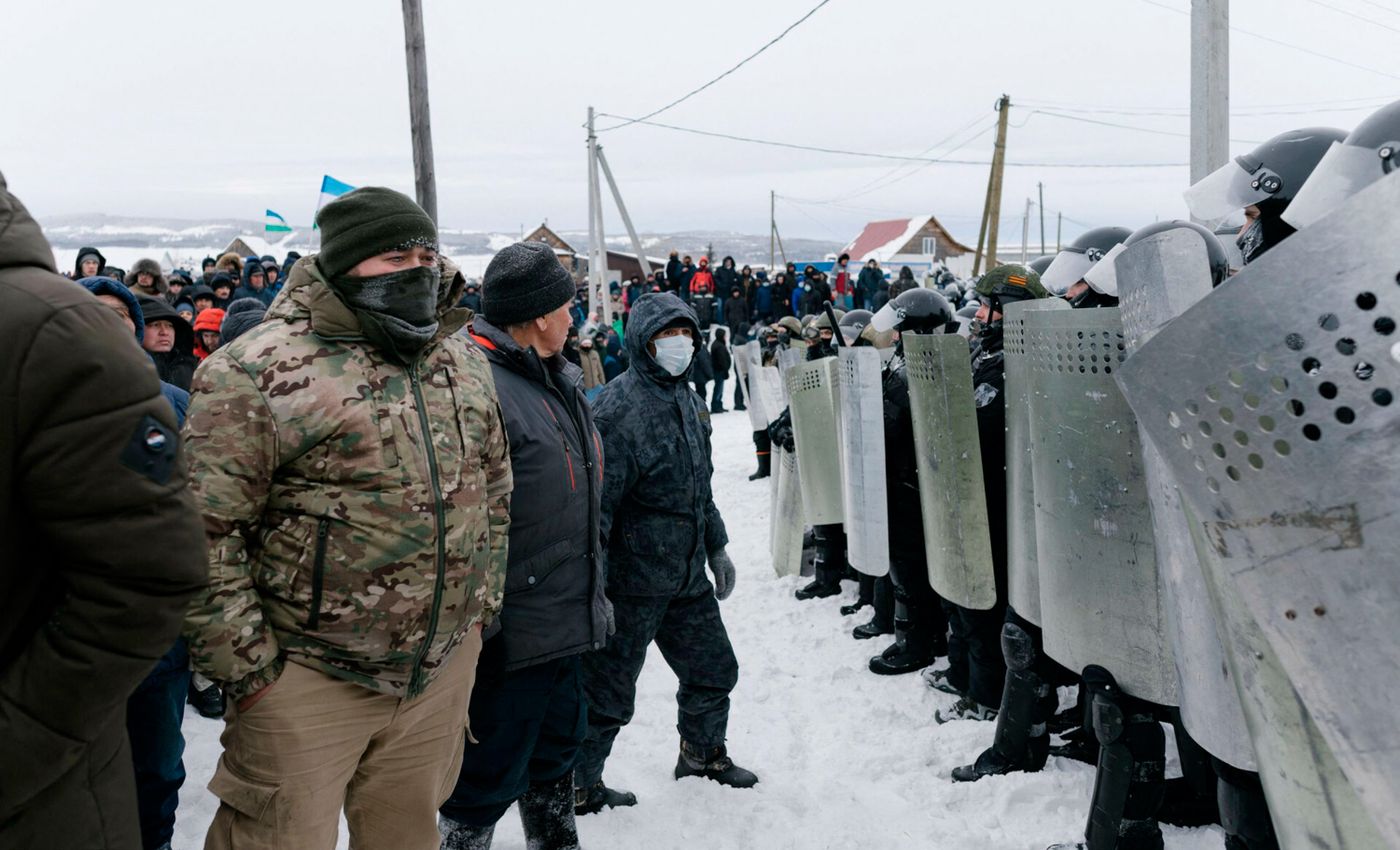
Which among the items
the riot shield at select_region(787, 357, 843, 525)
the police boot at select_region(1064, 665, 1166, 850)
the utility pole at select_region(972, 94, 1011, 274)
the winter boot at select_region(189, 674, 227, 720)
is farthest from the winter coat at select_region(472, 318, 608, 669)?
the utility pole at select_region(972, 94, 1011, 274)

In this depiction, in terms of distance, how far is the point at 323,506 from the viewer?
205 cm

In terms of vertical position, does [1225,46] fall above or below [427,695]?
above

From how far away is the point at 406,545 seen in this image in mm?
2119

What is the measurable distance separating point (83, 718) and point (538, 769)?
1842mm

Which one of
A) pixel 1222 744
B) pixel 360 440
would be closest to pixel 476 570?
pixel 360 440

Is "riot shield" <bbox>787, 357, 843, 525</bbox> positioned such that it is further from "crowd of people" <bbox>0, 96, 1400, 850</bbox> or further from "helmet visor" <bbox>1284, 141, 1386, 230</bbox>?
"helmet visor" <bbox>1284, 141, 1386, 230</bbox>

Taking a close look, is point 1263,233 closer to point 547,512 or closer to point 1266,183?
point 1266,183

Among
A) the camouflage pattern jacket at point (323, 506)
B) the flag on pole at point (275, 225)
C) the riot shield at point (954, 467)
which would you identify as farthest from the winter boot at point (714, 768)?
the flag on pole at point (275, 225)

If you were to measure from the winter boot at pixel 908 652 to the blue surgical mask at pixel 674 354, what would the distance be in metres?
2.20

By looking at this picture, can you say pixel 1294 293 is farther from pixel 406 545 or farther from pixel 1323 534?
pixel 406 545

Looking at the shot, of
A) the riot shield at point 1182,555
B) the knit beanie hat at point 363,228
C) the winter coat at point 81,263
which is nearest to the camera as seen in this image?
the riot shield at point 1182,555

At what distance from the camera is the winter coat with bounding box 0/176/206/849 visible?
1372 millimetres

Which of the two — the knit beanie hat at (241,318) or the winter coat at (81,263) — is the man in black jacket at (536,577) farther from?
the winter coat at (81,263)

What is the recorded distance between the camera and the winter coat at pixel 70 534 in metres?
1.37
